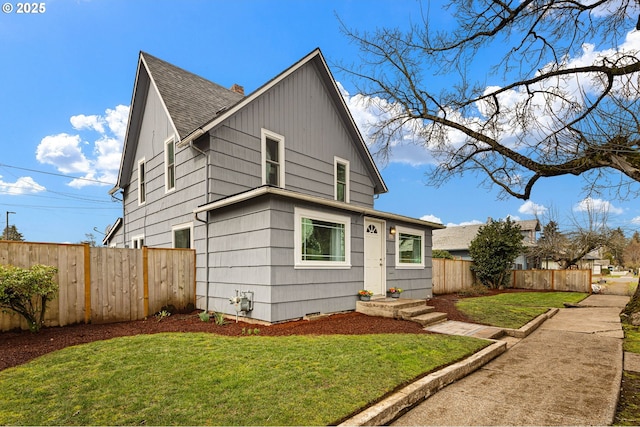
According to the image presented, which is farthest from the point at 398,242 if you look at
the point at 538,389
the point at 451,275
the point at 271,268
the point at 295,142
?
the point at 451,275

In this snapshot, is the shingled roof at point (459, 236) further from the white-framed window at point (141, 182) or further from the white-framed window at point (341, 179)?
the white-framed window at point (141, 182)

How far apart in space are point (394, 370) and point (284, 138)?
25.8 feet

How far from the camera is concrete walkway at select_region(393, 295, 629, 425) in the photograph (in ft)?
11.1

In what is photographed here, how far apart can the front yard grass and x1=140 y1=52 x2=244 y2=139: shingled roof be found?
21.6 feet

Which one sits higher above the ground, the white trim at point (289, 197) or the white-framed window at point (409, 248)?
the white trim at point (289, 197)

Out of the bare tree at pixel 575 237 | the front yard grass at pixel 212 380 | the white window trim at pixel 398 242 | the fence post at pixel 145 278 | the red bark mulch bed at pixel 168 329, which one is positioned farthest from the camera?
the bare tree at pixel 575 237

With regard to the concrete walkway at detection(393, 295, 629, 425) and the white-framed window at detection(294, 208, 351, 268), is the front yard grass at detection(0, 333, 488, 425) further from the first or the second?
the white-framed window at detection(294, 208, 351, 268)

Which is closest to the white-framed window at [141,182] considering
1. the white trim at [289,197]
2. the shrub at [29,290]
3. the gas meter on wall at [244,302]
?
the white trim at [289,197]

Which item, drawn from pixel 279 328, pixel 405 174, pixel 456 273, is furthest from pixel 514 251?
pixel 279 328

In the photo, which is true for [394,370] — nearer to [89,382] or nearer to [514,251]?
[89,382]

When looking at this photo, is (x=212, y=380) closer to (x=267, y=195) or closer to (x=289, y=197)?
(x=267, y=195)

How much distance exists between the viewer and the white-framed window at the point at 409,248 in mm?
10826

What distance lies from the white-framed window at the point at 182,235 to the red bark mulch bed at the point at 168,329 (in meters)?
2.23

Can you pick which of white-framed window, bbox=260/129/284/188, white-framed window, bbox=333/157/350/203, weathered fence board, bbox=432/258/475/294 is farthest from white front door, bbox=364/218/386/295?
weathered fence board, bbox=432/258/475/294
